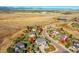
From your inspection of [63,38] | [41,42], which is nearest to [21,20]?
[41,42]

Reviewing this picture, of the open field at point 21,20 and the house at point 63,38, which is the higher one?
the open field at point 21,20

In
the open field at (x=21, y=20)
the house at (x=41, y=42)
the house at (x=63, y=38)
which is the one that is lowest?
the house at (x=41, y=42)

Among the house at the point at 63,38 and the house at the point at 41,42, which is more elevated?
the house at the point at 63,38

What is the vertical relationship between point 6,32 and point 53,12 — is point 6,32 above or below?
below

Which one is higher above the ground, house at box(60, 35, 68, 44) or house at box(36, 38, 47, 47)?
house at box(60, 35, 68, 44)

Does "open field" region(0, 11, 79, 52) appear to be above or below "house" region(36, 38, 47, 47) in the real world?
above

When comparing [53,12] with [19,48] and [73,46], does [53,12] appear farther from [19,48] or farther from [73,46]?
[19,48]

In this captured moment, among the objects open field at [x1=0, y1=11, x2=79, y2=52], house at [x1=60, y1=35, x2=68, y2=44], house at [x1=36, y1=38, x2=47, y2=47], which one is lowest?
house at [x1=36, y1=38, x2=47, y2=47]

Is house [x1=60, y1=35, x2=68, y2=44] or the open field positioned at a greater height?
the open field
